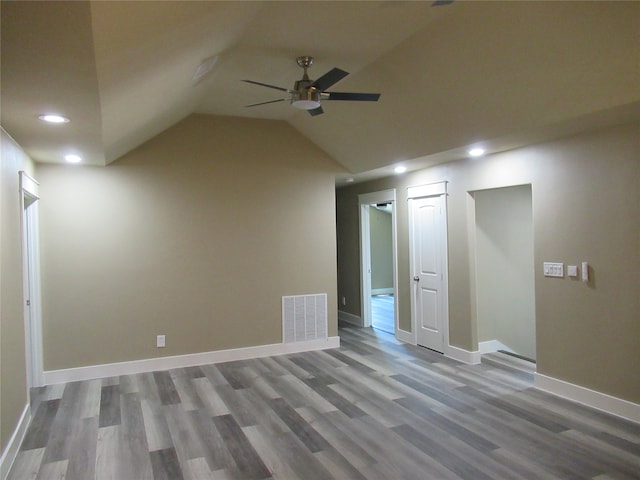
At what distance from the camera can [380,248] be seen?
11680 mm

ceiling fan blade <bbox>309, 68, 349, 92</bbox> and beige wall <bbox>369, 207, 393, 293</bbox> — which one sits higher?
ceiling fan blade <bbox>309, 68, 349, 92</bbox>

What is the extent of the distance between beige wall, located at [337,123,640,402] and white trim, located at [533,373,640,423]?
0.05 meters

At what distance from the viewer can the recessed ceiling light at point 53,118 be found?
277cm

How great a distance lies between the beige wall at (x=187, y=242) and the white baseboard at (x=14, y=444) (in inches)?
49.2

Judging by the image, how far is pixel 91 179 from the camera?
491 centimetres

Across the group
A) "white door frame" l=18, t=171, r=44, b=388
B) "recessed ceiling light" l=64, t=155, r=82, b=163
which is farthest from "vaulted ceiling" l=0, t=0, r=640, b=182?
"white door frame" l=18, t=171, r=44, b=388

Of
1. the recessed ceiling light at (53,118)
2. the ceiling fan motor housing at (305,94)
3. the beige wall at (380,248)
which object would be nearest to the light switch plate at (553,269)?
the ceiling fan motor housing at (305,94)

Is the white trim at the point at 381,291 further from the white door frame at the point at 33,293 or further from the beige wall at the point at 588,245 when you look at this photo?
the white door frame at the point at 33,293

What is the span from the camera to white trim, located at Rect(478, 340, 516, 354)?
551cm

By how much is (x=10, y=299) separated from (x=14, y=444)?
1050mm

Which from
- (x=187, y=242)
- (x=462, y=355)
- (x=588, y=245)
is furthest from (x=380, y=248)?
(x=588, y=245)

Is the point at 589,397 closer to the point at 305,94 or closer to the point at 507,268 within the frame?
the point at 507,268

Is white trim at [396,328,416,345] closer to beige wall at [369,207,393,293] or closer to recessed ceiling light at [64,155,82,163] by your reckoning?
recessed ceiling light at [64,155,82,163]

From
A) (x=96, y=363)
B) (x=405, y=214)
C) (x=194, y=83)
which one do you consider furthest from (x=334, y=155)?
(x=96, y=363)
